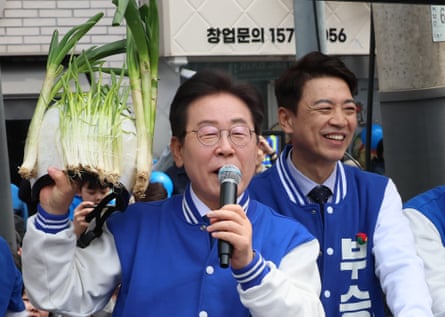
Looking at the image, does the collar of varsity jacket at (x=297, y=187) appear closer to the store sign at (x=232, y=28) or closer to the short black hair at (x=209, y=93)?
the short black hair at (x=209, y=93)

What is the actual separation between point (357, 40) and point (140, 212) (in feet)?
40.7

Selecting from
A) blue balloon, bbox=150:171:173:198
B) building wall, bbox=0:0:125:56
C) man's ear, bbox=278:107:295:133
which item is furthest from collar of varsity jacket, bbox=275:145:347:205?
building wall, bbox=0:0:125:56

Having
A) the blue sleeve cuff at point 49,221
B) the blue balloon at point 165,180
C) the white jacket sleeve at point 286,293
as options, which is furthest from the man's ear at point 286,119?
the blue balloon at point 165,180

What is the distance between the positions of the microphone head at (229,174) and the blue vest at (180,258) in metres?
0.32

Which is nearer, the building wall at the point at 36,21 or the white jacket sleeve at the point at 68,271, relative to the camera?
the white jacket sleeve at the point at 68,271

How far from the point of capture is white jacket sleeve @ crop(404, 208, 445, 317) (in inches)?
137

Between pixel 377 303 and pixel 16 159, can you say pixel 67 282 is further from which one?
pixel 16 159

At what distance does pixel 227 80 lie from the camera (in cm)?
318

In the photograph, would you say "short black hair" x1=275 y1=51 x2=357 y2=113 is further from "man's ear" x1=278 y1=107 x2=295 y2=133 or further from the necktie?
the necktie

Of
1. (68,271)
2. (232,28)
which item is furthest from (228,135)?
(232,28)

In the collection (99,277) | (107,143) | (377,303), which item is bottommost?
(377,303)

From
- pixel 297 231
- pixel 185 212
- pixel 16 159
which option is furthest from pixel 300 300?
pixel 16 159

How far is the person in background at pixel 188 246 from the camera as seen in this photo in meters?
2.91

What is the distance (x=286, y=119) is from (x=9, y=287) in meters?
1.29
